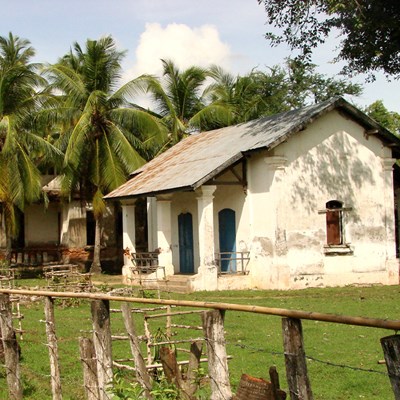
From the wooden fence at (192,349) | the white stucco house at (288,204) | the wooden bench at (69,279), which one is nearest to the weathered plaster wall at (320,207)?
the white stucco house at (288,204)

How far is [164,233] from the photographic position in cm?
2294

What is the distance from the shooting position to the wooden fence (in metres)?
4.26

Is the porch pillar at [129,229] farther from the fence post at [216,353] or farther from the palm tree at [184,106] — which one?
the fence post at [216,353]

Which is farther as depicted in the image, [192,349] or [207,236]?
[207,236]

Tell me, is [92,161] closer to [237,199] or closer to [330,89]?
[237,199]

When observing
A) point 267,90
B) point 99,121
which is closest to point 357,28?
point 99,121

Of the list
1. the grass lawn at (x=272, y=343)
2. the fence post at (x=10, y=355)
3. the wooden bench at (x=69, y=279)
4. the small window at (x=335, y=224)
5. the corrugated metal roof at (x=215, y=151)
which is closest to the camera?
the fence post at (x=10, y=355)

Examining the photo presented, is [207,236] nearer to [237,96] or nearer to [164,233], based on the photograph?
[164,233]

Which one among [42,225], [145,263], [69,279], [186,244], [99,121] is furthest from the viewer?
[42,225]

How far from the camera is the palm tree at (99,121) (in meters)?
27.1

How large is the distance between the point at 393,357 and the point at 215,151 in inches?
750

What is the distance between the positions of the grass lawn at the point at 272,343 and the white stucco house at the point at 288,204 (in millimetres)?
1501

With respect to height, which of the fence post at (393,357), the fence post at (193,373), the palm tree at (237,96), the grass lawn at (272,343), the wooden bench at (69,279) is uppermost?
the palm tree at (237,96)

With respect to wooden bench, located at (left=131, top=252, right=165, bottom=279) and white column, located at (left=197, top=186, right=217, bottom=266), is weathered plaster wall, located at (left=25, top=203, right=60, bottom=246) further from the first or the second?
Result: white column, located at (left=197, top=186, right=217, bottom=266)
